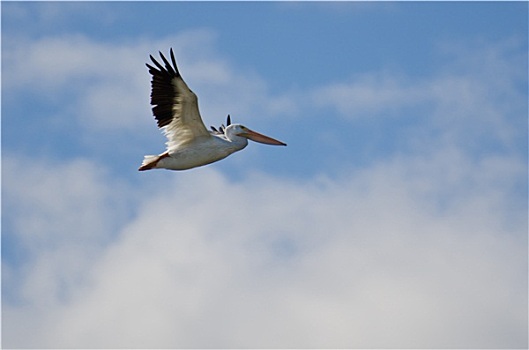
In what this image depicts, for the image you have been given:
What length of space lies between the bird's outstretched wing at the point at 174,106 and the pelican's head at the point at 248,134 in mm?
764

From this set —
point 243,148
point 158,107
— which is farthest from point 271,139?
point 158,107

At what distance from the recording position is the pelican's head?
23391 mm

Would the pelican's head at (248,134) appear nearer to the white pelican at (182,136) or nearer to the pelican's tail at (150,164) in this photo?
the white pelican at (182,136)

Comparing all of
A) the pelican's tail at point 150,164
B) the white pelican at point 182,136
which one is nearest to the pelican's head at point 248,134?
the white pelican at point 182,136

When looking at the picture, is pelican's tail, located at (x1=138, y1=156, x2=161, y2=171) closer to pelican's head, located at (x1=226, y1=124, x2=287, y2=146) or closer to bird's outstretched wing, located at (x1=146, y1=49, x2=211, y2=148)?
bird's outstretched wing, located at (x1=146, y1=49, x2=211, y2=148)

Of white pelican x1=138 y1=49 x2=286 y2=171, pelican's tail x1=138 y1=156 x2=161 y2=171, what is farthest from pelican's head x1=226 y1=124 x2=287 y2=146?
pelican's tail x1=138 y1=156 x2=161 y2=171

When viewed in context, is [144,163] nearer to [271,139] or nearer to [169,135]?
[169,135]

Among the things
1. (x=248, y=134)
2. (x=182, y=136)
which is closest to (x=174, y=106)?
(x=182, y=136)

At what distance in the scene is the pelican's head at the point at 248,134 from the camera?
921 inches

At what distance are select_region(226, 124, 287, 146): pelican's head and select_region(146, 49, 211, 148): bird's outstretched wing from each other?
76cm

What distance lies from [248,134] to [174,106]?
1871mm

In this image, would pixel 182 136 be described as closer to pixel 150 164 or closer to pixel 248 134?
pixel 150 164

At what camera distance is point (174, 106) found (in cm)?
2248

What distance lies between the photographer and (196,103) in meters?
22.4
